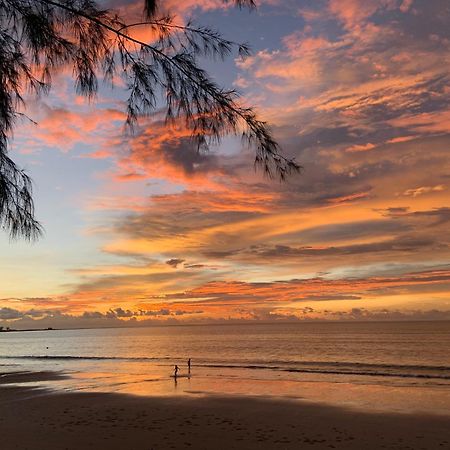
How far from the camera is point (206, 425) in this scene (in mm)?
18234

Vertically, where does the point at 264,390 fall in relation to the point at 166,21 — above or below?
below

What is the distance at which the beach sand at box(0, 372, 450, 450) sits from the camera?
15492 mm

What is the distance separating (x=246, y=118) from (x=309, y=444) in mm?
13164

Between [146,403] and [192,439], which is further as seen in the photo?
[146,403]

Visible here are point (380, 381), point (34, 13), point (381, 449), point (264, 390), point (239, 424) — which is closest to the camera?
A: point (34, 13)

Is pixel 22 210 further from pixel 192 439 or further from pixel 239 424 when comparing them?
pixel 239 424

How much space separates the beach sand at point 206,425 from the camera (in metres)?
15.5

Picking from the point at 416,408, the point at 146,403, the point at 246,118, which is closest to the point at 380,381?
the point at 416,408

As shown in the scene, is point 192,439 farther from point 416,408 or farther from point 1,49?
point 1,49

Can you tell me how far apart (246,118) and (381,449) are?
43.8 ft

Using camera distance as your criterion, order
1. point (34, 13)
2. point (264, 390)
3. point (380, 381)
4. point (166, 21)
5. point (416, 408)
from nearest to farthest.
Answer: point (34, 13) < point (166, 21) < point (416, 408) < point (264, 390) < point (380, 381)

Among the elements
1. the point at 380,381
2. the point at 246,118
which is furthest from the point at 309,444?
the point at 380,381

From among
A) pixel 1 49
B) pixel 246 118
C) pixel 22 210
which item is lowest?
pixel 22 210

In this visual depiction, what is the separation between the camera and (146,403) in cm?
2362
